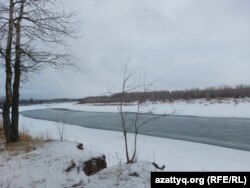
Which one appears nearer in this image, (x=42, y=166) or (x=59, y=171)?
(x=59, y=171)

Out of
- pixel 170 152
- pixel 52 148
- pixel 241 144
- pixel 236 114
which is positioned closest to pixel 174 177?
pixel 52 148

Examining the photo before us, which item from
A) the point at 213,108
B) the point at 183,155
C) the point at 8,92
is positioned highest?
the point at 8,92

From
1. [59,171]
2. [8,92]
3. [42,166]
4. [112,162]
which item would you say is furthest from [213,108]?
[59,171]

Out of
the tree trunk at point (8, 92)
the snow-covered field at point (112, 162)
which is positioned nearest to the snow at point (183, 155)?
the snow-covered field at point (112, 162)

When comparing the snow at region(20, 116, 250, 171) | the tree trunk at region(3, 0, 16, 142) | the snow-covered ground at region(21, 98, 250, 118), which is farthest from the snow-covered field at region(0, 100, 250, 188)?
the snow-covered ground at region(21, 98, 250, 118)

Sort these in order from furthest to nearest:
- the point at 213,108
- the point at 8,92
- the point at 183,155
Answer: the point at 213,108 → the point at 183,155 → the point at 8,92

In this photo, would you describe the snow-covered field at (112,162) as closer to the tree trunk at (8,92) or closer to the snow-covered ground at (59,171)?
the snow-covered ground at (59,171)

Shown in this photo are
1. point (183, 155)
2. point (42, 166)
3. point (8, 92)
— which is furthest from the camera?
point (183, 155)

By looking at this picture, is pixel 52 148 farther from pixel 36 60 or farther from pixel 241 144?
pixel 241 144

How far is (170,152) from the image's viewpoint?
515 inches

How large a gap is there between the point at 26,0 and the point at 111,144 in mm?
7039

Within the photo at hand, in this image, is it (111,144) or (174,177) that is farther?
→ (111,144)

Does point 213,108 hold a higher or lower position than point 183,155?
higher

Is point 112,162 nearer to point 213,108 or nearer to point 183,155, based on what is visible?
point 183,155
